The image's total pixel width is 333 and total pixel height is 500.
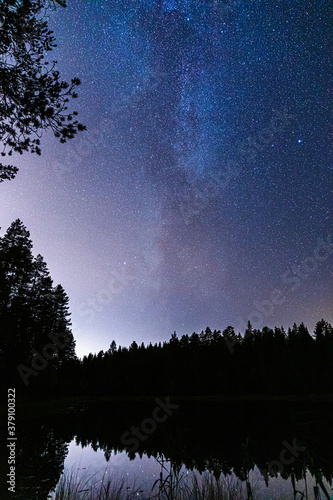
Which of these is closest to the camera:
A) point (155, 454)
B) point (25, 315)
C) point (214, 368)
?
point (155, 454)

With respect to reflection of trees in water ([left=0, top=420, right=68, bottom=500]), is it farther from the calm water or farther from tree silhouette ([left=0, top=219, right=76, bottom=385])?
tree silhouette ([left=0, top=219, right=76, bottom=385])

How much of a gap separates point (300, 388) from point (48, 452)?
70839 millimetres

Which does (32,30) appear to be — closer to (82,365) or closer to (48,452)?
(48,452)

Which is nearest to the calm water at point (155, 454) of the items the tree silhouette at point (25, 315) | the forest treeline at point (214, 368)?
the tree silhouette at point (25, 315)

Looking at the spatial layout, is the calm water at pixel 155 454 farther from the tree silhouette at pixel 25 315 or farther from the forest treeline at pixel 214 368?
the forest treeline at pixel 214 368

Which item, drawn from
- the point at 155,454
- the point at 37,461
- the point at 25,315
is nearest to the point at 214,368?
the point at 25,315

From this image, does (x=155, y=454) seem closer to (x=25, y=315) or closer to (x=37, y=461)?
(x=37, y=461)

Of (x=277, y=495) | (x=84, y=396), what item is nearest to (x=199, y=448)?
(x=277, y=495)

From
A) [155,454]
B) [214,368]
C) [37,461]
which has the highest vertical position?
[214,368]

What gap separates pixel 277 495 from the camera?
42.3ft

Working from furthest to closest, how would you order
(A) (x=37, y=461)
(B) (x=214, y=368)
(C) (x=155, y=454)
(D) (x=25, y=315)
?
(B) (x=214, y=368)
(D) (x=25, y=315)
(C) (x=155, y=454)
(A) (x=37, y=461)

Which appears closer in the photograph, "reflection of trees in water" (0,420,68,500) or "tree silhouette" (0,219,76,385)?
"reflection of trees in water" (0,420,68,500)

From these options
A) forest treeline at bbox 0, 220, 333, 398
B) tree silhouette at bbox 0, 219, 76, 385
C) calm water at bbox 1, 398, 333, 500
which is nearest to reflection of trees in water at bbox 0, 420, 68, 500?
calm water at bbox 1, 398, 333, 500

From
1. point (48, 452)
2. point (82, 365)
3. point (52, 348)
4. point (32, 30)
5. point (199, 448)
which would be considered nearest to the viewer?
point (32, 30)
